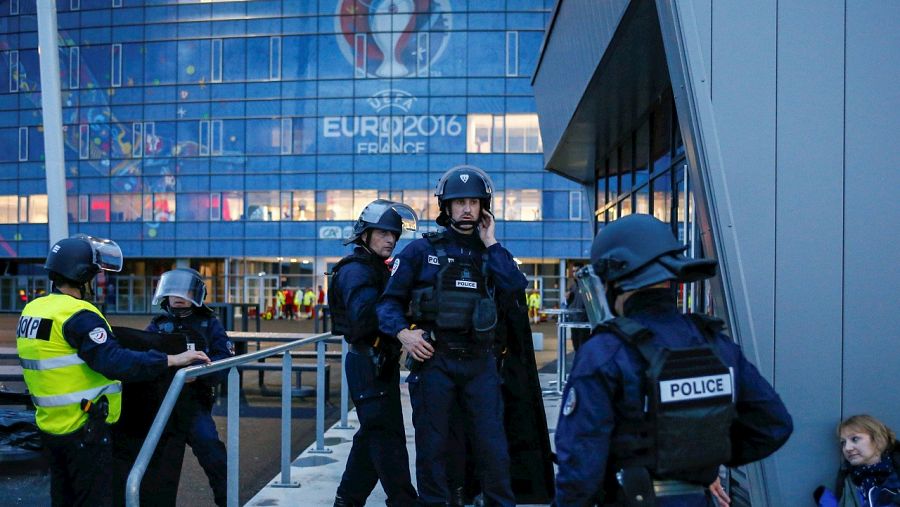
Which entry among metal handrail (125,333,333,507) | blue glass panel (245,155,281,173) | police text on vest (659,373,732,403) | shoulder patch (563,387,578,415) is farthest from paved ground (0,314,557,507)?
blue glass panel (245,155,281,173)

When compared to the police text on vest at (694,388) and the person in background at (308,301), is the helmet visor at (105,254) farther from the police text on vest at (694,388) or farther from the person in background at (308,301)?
the person in background at (308,301)

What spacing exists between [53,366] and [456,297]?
2.02 metres

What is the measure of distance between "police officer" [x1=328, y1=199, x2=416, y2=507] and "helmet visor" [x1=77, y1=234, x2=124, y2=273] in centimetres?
120

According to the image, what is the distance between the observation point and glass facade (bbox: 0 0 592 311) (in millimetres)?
33312

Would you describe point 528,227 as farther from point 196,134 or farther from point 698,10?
point 698,10

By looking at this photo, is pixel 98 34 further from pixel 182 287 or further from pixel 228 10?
pixel 182 287

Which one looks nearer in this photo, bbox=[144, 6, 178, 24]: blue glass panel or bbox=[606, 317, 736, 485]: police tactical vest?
bbox=[606, 317, 736, 485]: police tactical vest

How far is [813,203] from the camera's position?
3.64 metres

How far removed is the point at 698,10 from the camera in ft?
12.4

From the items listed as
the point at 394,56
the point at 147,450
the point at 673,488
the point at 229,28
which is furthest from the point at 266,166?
the point at 673,488

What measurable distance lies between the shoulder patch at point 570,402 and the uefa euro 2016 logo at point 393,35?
3257 cm

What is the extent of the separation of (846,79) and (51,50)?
337 inches

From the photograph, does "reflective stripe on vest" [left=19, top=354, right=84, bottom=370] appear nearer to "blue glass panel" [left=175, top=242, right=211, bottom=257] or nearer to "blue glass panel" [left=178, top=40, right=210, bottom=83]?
"blue glass panel" [left=175, top=242, right=211, bottom=257]

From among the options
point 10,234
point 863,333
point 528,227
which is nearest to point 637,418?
point 863,333
